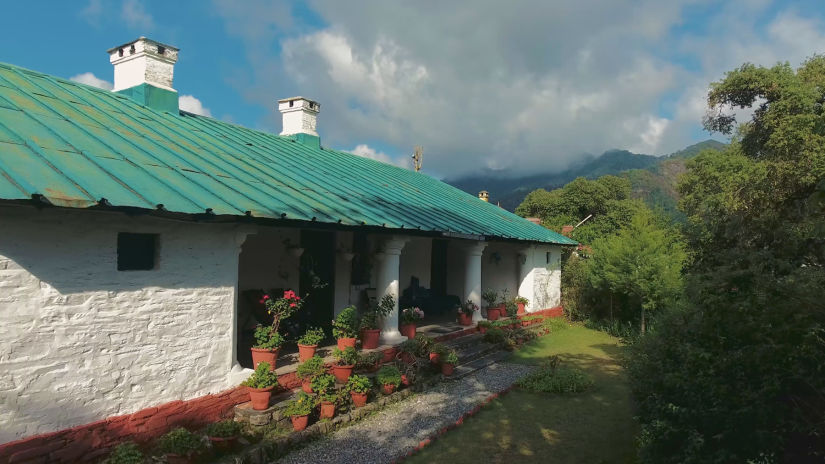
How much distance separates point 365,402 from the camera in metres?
7.03

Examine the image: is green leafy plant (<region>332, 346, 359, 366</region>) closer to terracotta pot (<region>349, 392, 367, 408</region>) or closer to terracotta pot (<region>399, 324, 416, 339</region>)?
terracotta pot (<region>349, 392, 367, 408</region>)

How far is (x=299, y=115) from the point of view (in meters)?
13.8

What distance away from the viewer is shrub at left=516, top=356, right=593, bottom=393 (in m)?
8.34

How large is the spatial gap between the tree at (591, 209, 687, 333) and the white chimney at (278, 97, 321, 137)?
8.95 m

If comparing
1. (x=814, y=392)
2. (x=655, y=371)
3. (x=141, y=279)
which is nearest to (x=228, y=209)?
(x=141, y=279)

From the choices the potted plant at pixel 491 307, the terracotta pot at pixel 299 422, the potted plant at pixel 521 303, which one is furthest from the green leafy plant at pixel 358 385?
the potted plant at pixel 521 303

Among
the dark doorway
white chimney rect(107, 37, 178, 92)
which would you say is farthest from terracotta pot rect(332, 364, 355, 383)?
white chimney rect(107, 37, 178, 92)

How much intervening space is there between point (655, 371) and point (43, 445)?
5599 mm

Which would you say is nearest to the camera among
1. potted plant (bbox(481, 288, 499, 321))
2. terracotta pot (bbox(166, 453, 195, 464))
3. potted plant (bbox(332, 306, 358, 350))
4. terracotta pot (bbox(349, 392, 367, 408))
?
terracotta pot (bbox(166, 453, 195, 464))

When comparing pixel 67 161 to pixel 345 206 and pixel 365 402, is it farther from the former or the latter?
pixel 365 402

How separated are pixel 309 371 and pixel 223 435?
4.97 ft

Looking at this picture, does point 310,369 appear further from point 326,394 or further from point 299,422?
point 299,422

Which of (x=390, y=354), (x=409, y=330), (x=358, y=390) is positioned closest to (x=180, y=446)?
(x=358, y=390)

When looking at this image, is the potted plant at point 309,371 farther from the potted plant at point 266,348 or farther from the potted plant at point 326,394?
the potted plant at point 266,348
